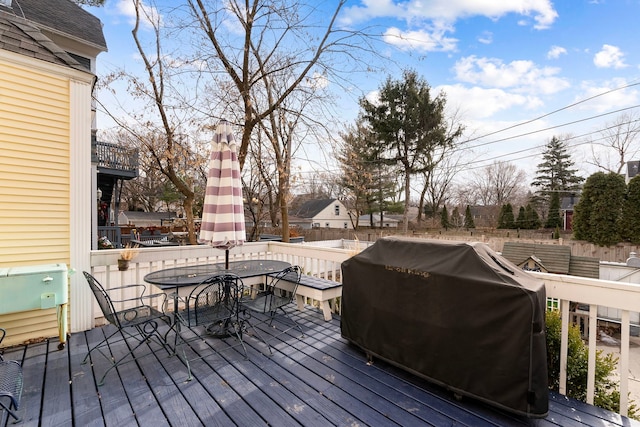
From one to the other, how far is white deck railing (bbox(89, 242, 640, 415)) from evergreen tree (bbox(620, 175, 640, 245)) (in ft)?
54.5

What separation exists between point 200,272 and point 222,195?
0.94m

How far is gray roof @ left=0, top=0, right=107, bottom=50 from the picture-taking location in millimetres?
8940

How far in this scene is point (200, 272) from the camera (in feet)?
11.7

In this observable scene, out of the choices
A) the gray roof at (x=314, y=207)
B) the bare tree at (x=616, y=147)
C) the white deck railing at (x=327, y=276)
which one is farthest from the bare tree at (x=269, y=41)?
the gray roof at (x=314, y=207)

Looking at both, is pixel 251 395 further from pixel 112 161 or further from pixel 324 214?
pixel 324 214

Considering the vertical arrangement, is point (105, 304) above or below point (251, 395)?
above

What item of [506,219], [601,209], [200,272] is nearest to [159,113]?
[200,272]

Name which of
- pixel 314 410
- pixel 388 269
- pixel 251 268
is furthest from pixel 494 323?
pixel 251 268

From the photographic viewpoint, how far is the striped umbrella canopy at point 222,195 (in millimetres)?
3474

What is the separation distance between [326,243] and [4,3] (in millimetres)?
11714

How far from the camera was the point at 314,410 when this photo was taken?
215 cm

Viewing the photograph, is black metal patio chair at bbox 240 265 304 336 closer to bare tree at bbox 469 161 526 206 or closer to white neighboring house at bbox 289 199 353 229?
white neighboring house at bbox 289 199 353 229

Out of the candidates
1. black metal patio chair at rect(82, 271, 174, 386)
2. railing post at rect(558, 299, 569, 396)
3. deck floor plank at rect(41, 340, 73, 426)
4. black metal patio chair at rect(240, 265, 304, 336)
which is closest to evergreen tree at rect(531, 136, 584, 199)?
railing post at rect(558, 299, 569, 396)

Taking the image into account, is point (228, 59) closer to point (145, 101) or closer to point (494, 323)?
point (145, 101)
